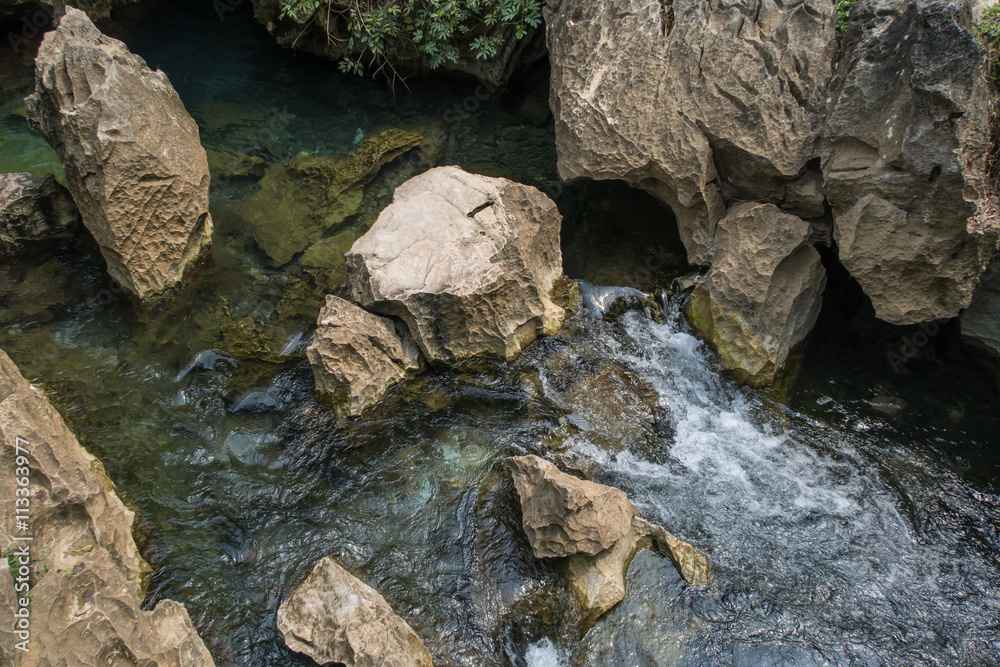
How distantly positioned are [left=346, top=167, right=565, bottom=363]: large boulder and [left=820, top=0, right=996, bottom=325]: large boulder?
2.97 meters

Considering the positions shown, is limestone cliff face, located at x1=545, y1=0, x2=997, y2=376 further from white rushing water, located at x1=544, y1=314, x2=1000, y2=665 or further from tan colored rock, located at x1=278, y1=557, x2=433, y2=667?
tan colored rock, located at x1=278, y1=557, x2=433, y2=667

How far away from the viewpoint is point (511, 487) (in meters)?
5.34

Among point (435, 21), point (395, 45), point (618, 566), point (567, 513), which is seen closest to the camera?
point (567, 513)

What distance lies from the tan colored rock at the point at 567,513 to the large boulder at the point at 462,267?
5.97 ft

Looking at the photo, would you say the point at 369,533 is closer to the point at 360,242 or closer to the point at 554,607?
the point at 554,607

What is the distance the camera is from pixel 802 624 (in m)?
4.73

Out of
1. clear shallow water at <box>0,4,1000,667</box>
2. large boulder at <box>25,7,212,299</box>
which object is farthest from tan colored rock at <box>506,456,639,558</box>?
large boulder at <box>25,7,212,299</box>

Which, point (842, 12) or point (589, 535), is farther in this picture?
point (842, 12)

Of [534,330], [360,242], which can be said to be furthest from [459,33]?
[534,330]

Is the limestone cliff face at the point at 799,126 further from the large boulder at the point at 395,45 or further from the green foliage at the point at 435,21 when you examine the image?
the large boulder at the point at 395,45

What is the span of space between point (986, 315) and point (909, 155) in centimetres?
176

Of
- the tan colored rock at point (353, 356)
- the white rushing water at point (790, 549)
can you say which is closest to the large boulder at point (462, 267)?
the tan colored rock at point (353, 356)

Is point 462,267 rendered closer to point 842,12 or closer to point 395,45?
point 842,12

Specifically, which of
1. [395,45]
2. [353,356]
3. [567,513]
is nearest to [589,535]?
[567,513]
